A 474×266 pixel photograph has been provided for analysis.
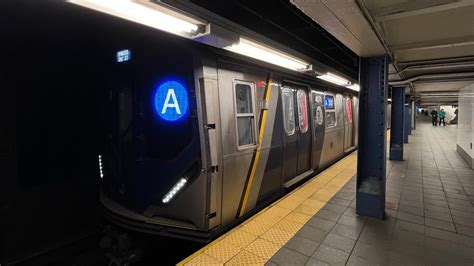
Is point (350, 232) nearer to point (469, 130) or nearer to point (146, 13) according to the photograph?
point (146, 13)

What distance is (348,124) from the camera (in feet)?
27.5

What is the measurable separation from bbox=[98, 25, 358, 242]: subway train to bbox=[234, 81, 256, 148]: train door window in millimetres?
14

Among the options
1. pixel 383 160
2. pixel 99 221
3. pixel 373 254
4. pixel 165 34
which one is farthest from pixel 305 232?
pixel 99 221

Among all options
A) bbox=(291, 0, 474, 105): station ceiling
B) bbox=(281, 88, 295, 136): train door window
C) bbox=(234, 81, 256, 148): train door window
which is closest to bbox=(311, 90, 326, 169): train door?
bbox=(281, 88, 295, 136): train door window

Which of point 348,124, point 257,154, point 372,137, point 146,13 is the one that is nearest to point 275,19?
point 257,154

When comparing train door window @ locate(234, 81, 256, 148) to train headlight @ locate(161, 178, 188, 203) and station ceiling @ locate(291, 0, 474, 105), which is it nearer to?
train headlight @ locate(161, 178, 188, 203)

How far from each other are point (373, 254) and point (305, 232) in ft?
2.39

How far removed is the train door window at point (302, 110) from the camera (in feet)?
16.9

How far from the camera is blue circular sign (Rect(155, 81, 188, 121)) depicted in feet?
10.0

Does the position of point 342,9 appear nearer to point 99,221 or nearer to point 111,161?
point 111,161

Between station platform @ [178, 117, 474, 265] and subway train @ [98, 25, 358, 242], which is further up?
subway train @ [98, 25, 358, 242]

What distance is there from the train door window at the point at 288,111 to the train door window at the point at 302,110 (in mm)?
226

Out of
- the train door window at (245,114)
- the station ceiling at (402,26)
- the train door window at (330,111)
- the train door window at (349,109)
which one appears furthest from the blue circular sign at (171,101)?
the train door window at (349,109)

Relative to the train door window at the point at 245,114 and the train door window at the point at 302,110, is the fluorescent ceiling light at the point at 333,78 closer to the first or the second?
the train door window at the point at 302,110
